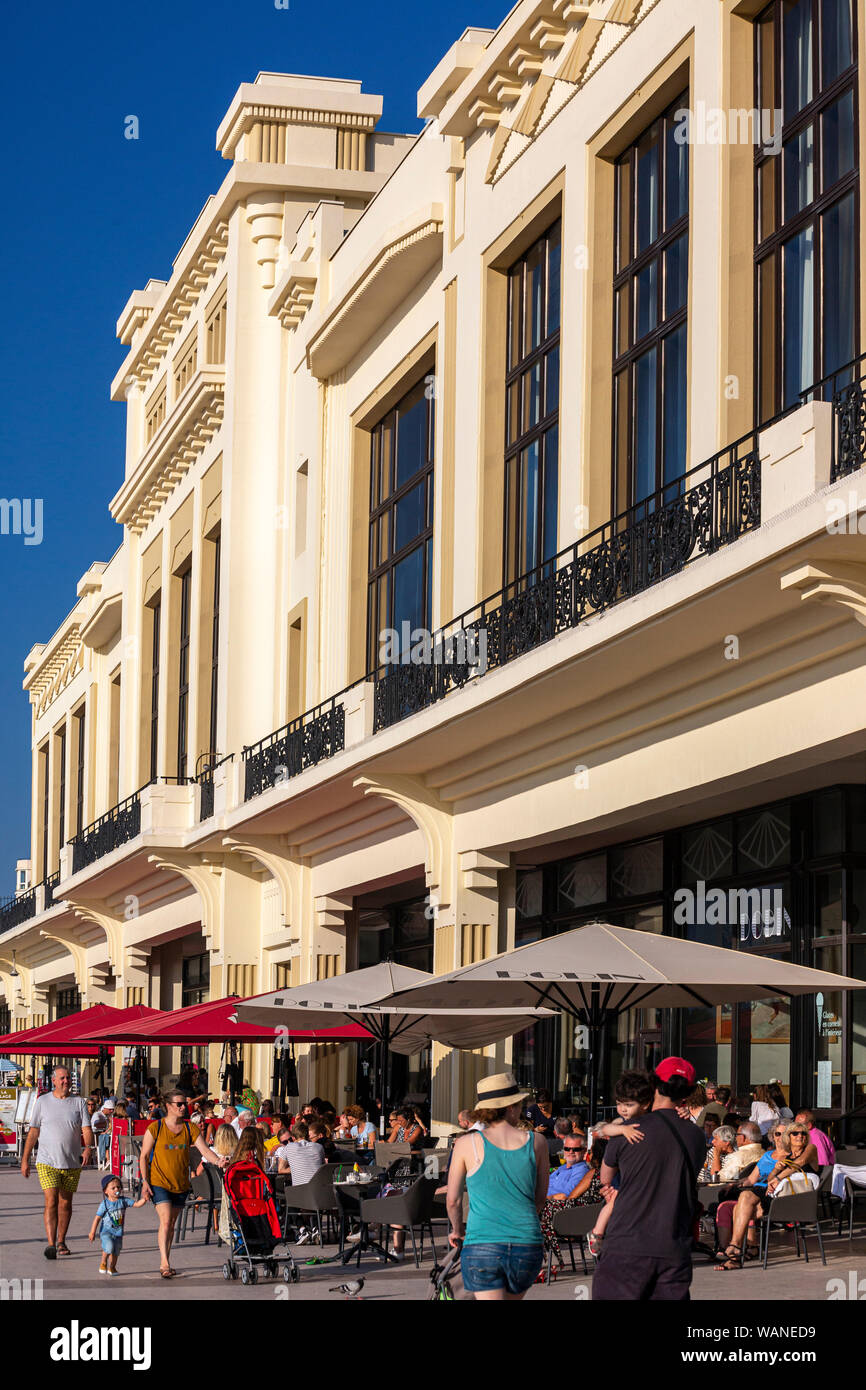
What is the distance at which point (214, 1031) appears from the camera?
2305cm

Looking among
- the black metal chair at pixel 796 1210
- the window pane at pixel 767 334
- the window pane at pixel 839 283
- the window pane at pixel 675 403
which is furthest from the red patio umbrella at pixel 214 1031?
the window pane at pixel 839 283

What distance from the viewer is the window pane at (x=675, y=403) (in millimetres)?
17375

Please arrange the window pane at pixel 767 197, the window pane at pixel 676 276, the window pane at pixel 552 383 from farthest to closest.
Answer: the window pane at pixel 552 383 → the window pane at pixel 676 276 → the window pane at pixel 767 197

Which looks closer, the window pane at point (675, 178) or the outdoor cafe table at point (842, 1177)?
the outdoor cafe table at point (842, 1177)

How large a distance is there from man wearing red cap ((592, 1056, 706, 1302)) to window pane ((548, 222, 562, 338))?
13580 mm

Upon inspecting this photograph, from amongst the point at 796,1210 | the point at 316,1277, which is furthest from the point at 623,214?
the point at 316,1277

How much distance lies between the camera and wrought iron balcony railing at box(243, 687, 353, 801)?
24688 millimetres

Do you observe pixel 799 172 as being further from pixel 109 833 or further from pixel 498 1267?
pixel 109 833

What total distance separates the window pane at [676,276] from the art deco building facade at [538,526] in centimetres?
5

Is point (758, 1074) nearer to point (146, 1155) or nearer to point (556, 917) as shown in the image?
point (556, 917)

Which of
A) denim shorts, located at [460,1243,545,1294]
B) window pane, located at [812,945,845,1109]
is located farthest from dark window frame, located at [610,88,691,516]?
denim shorts, located at [460,1243,545,1294]

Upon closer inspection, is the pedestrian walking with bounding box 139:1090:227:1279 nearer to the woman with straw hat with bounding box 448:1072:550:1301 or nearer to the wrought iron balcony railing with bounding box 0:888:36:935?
the woman with straw hat with bounding box 448:1072:550:1301

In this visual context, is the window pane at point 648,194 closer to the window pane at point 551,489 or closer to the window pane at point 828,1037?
the window pane at point 551,489
